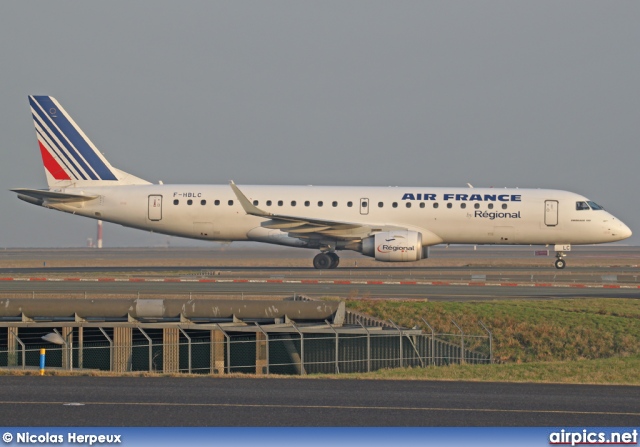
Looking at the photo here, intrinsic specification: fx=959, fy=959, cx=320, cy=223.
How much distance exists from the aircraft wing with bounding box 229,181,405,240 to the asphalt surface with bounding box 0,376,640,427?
85.9 ft

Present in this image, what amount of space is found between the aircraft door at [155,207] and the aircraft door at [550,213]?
60.1 ft

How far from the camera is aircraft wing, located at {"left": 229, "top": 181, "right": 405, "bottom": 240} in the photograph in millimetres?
43531

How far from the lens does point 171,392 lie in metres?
15.5

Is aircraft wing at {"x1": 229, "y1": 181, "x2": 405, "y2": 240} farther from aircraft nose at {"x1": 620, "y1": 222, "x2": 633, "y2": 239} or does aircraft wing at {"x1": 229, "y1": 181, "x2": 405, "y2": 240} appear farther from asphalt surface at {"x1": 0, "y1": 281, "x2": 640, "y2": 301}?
aircraft nose at {"x1": 620, "y1": 222, "x2": 633, "y2": 239}

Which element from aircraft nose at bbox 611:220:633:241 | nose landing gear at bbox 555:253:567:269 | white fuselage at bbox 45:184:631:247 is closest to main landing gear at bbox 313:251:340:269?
white fuselage at bbox 45:184:631:247

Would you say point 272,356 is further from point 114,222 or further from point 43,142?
point 43,142

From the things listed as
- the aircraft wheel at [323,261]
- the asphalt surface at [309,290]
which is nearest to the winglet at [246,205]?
the aircraft wheel at [323,261]

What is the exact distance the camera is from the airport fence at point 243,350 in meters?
26.3

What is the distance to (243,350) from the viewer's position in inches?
1153

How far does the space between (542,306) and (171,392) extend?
18528mm

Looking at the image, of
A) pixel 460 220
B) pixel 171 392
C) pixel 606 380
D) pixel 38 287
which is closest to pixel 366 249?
pixel 460 220

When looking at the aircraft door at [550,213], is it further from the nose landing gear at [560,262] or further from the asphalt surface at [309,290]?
the asphalt surface at [309,290]

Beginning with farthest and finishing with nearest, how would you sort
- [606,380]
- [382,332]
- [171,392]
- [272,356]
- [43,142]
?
[43,142]
[272,356]
[382,332]
[606,380]
[171,392]

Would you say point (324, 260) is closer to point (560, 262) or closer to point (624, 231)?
point (560, 262)
